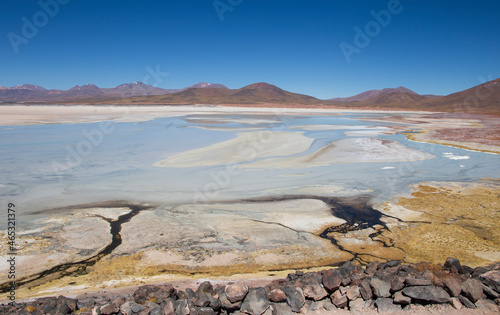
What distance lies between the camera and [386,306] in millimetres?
3656

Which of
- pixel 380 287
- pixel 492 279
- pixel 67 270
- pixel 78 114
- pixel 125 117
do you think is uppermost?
pixel 78 114

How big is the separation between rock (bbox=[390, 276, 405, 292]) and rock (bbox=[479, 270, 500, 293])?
1009mm

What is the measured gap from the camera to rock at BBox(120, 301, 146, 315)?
3.52 m

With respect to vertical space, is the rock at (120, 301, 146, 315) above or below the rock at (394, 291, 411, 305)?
below

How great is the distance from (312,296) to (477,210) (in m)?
6.16

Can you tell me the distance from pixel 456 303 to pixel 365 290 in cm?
100

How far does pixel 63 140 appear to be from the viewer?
1752 cm

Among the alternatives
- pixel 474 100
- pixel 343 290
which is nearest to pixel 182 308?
pixel 343 290

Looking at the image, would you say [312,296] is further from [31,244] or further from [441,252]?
[31,244]

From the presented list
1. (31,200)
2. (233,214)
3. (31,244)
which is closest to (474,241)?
(233,214)

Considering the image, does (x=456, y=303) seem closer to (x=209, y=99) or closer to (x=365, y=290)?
(x=365, y=290)

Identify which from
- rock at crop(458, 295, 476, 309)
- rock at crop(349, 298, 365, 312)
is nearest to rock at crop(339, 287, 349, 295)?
rock at crop(349, 298, 365, 312)

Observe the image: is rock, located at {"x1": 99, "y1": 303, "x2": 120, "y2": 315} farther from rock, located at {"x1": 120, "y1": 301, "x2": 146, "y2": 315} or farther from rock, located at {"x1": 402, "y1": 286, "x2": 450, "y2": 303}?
rock, located at {"x1": 402, "y1": 286, "x2": 450, "y2": 303}

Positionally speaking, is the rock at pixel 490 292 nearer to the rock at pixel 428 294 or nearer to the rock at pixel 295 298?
the rock at pixel 428 294
